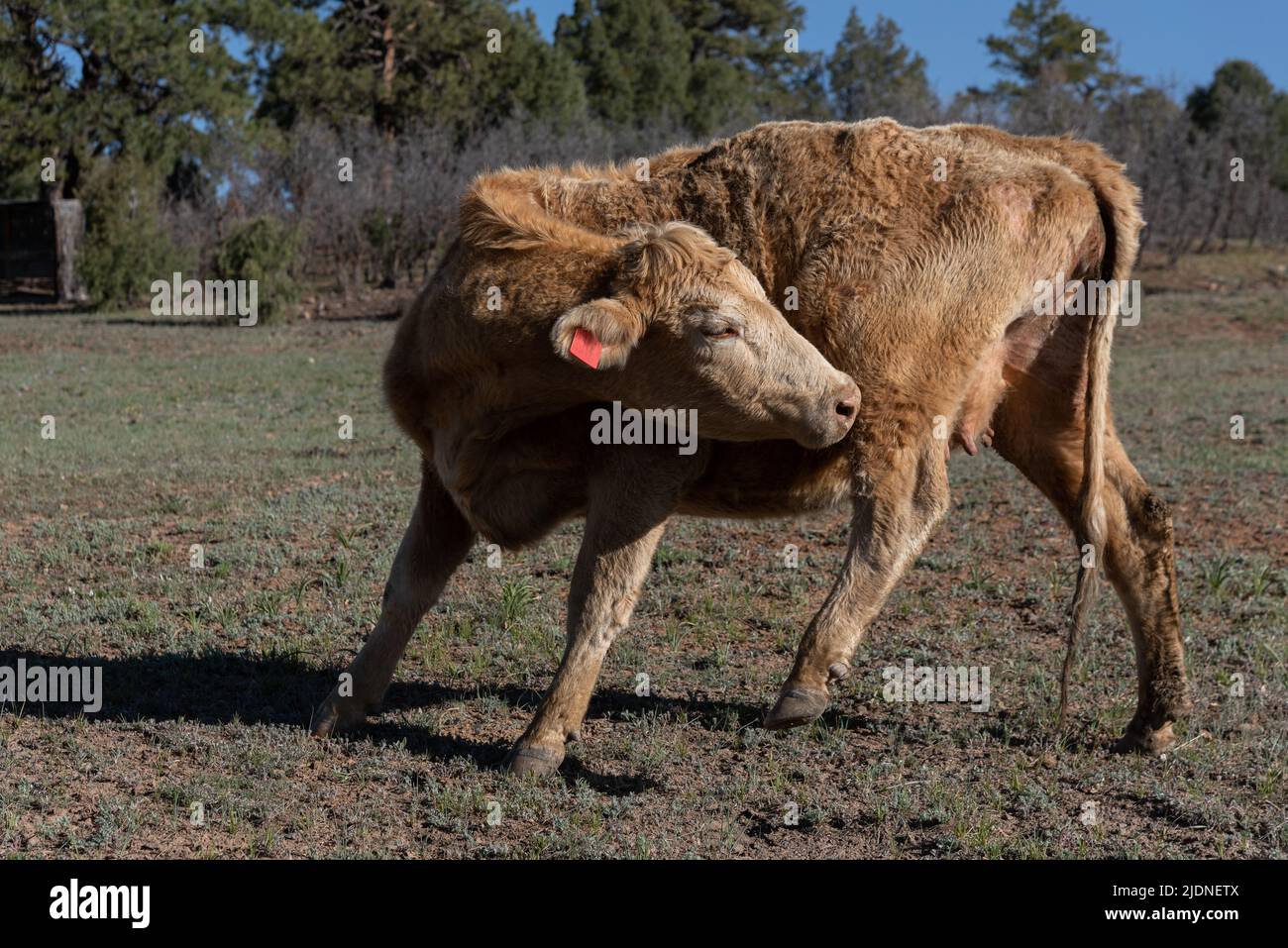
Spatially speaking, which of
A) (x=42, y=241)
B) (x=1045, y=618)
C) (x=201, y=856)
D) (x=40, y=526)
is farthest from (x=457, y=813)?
Result: (x=42, y=241)

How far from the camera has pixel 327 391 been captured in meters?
16.1

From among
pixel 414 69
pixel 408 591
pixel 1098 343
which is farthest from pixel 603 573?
pixel 414 69

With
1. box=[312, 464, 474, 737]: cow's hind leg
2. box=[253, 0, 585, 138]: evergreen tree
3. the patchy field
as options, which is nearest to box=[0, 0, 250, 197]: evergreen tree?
box=[253, 0, 585, 138]: evergreen tree

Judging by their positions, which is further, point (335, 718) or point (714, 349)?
point (335, 718)

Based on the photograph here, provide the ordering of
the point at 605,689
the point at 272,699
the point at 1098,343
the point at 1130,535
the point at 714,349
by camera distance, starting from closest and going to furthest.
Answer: the point at 714,349, the point at 1098,343, the point at 1130,535, the point at 272,699, the point at 605,689

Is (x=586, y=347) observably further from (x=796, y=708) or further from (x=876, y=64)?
(x=876, y=64)

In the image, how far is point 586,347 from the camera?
434 centimetres

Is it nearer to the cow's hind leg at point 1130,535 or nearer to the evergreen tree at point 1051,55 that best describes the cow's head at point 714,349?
the cow's hind leg at point 1130,535

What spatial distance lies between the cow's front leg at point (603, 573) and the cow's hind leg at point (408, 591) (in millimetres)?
720

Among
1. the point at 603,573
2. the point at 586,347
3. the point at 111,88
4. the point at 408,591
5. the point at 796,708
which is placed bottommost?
the point at 796,708

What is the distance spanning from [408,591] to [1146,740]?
299cm

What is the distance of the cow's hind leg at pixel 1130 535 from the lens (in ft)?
17.3

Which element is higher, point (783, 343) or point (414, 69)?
point (414, 69)

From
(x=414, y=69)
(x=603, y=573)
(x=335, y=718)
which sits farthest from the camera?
(x=414, y=69)
